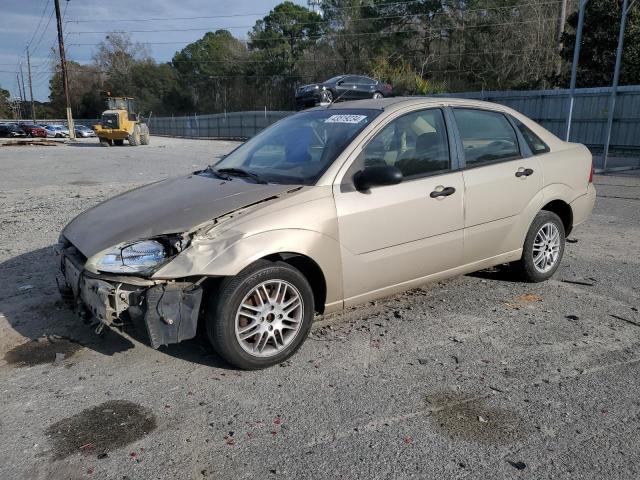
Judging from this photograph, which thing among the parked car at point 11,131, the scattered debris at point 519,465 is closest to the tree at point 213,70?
the parked car at point 11,131

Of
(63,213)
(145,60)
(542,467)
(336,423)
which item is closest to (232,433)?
(336,423)

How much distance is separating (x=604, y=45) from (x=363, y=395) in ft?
104

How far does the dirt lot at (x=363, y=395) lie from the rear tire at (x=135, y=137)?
2823 centimetres

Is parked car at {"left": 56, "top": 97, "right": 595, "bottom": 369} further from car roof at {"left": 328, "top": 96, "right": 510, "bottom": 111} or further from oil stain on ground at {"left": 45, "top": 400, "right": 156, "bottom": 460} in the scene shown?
oil stain on ground at {"left": 45, "top": 400, "right": 156, "bottom": 460}

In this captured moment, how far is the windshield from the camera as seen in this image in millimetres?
3838

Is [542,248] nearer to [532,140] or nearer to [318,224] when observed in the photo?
[532,140]

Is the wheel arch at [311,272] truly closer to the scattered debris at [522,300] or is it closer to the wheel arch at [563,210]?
the scattered debris at [522,300]

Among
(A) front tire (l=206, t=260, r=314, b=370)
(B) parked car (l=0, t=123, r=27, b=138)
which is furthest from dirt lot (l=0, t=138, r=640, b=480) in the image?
(B) parked car (l=0, t=123, r=27, b=138)

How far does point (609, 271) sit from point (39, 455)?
5.27m

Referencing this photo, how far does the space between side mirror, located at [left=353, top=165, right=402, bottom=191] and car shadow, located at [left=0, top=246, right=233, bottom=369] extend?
1.53 meters

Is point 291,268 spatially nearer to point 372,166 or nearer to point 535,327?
point 372,166

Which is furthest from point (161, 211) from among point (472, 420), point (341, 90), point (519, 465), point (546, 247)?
point (341, 90)

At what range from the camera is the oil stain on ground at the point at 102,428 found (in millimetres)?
2699

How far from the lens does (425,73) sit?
164ft
